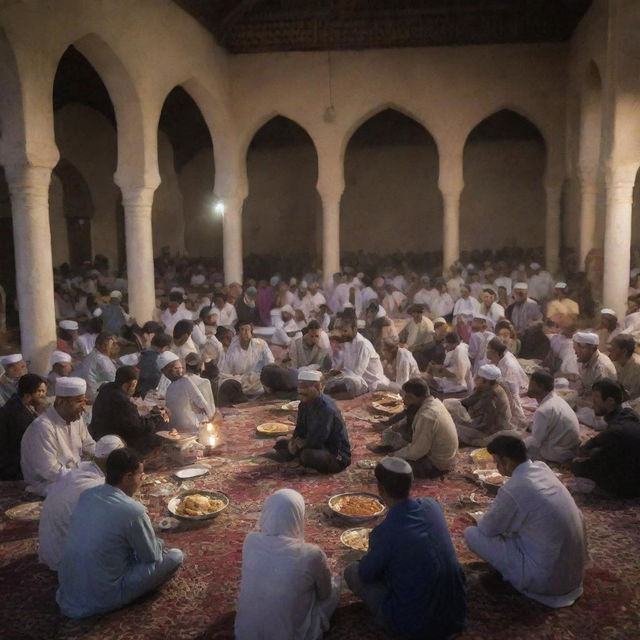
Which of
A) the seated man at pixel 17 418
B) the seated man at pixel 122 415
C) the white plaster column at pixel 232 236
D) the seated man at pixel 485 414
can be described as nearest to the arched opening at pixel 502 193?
the white plaster column at pixel 232 236

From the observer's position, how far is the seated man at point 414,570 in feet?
10.9

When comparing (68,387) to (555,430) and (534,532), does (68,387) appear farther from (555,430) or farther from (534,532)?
(555,430)

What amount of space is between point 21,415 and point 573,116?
12160mm

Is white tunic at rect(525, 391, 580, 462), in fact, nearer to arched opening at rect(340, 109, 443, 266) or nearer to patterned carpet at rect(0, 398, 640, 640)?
patterned carpet at rect(0, 398, 640, 640)

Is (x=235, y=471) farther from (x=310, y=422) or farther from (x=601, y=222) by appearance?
(x=601, y=222)

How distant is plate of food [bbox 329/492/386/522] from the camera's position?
473 centimetres

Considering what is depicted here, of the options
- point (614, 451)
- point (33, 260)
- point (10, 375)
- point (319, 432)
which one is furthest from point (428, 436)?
point (33, 260)

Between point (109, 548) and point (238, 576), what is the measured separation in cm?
88

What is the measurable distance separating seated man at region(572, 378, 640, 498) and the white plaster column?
1050 centimetres

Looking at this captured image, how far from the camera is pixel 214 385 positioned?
27.4 ft

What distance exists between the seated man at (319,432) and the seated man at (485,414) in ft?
3.96

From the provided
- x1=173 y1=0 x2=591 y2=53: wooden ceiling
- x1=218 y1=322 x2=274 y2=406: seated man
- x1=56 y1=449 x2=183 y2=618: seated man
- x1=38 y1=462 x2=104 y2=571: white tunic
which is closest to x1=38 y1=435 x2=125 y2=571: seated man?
x1=38 y1=462 x2=104 y2=571: white tunic

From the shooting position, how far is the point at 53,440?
5184 millimetres

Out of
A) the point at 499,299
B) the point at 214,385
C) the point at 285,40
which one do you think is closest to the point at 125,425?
the point at 214,385
